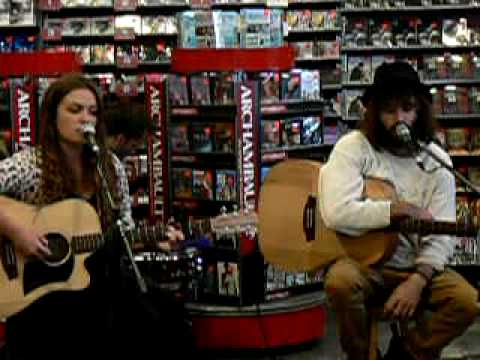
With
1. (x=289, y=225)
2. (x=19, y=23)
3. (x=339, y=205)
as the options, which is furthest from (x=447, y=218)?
(x=19, y=23)

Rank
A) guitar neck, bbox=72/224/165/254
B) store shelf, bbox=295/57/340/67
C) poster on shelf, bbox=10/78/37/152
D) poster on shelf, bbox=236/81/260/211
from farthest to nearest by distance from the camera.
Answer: store shelf, bbox=295/57/340/67 → poster on shelf, bbox=10/78/37/152 → poster on shelf, bbox=236/81/260/211 → guitar neck, bbox=72/224/165/254

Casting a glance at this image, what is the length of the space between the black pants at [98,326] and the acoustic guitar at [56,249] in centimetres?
5

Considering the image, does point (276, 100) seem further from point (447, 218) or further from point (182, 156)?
point (447, 218)

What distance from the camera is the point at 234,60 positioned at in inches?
181

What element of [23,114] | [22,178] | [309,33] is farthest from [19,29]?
[22,178]

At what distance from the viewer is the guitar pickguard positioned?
3.20m

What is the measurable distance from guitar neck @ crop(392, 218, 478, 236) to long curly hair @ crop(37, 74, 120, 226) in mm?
1011

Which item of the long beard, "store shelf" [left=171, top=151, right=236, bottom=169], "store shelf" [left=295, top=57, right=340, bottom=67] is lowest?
"store shelf" [left=171, top=151, right=236, bottom=169]

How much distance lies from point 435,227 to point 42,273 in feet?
4.49

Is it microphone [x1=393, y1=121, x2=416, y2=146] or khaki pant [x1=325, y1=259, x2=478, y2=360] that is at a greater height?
microphone [x1=393, y1=121, x2=416, y2=146]

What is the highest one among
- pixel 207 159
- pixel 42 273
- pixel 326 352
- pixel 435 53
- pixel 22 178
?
pixel 435 53

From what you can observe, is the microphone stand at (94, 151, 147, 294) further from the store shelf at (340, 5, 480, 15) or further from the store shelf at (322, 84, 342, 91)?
the store shelf at (322, 84, 342, 91)

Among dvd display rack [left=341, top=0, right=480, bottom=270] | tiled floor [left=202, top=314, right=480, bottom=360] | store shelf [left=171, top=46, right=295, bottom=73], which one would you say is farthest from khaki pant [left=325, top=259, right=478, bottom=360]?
dvd display rack [left=341, top=0, right=480, bottom=270]

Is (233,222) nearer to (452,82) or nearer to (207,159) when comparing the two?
(207,159)
